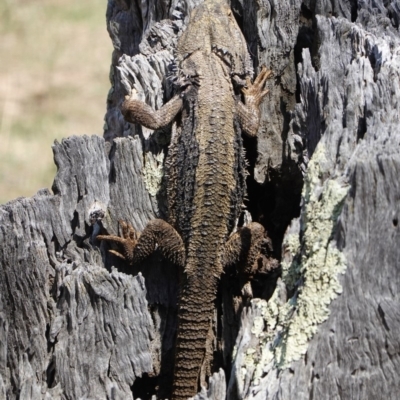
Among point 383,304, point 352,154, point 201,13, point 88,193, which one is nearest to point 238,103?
point 201,13

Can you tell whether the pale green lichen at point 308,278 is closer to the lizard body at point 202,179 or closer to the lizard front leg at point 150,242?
the lizard body at point 202,179

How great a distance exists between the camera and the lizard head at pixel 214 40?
171 inches

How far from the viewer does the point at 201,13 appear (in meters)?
4.50

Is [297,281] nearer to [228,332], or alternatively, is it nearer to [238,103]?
[228,332]

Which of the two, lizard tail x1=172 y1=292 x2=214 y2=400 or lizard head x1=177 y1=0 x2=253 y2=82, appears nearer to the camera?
lizard tail x1=172 y1=292 x2=214 y2=400

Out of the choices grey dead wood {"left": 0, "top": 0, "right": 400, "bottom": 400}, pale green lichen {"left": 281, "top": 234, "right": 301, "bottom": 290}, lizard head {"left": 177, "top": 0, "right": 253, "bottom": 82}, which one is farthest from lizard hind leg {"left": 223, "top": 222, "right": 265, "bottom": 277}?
lizard head {"left": 177, "top": 0, "right": 253, "bottom": 82}

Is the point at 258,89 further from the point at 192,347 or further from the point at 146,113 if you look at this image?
the point at 192,347

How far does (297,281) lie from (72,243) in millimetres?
1280

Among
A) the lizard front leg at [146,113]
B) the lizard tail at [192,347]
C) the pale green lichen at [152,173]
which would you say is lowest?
the lizard tail at [192,347]

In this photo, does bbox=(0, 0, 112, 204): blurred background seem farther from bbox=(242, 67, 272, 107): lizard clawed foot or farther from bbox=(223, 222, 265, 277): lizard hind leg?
bbox=(223, 222, 265, 277): lizard hind leg

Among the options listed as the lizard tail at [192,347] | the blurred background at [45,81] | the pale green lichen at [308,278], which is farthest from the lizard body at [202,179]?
the blurred background at [45,81]

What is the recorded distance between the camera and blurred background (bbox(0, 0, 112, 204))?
797 centimetres

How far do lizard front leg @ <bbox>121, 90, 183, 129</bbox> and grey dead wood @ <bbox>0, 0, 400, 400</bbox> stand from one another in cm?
12

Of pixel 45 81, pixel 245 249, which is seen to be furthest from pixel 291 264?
pixel 45 81
